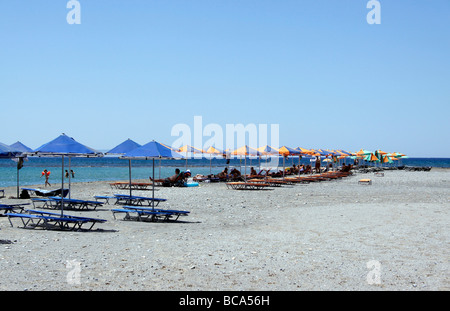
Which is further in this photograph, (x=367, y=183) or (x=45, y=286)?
(x=367, y=183)

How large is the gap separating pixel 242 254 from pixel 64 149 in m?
5.38

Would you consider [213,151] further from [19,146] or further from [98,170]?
[98,170]

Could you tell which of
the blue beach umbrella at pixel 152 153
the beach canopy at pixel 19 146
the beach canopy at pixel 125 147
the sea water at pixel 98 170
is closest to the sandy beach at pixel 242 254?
the blue beach umbrella at pixel 152 153

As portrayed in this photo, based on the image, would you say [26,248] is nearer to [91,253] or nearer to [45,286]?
[91,253]

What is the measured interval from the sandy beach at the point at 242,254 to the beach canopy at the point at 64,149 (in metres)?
1.76

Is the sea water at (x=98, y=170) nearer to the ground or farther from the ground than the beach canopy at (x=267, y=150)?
nearer to the ground

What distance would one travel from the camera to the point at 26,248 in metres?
8.25

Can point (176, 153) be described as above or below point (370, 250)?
above

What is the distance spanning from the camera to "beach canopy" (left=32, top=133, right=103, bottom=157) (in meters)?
10.7

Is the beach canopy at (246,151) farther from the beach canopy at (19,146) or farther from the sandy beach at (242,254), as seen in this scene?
the sandy beach at (242,254)

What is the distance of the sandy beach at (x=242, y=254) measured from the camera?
6.18m

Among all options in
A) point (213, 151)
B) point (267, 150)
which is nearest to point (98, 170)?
point (213, 151)
